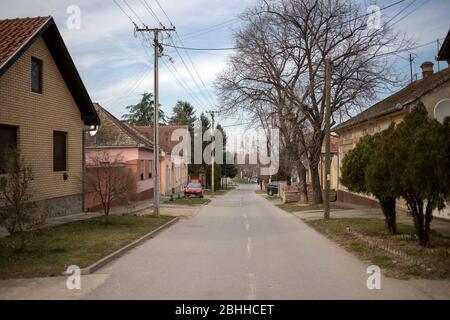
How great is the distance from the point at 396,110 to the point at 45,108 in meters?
15.5

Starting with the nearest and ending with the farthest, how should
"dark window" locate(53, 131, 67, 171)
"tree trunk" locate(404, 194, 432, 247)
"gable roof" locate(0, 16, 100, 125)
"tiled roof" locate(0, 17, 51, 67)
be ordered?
"tree trunk" locate(404, 194, 432, 247) < "tiled roof" locate(0, 17, 51, 67) < "gable roof" locate(0, 16, 100, 125) < "dark window" locate(53, 131, 67, 171)

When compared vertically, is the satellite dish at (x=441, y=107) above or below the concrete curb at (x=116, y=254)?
above

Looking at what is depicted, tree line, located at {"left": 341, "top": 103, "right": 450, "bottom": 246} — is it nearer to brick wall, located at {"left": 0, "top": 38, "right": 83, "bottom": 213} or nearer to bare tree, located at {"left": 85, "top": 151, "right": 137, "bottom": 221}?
bare tree, located at {"left": 85, "top": 151, "right": 137, "bottom": 221}

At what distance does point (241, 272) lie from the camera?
31.3 ft

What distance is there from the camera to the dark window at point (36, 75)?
18016 mm

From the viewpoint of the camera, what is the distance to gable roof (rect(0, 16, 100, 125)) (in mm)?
15641

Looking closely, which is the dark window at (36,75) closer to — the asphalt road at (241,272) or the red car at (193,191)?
the asphalt road at (241,272)

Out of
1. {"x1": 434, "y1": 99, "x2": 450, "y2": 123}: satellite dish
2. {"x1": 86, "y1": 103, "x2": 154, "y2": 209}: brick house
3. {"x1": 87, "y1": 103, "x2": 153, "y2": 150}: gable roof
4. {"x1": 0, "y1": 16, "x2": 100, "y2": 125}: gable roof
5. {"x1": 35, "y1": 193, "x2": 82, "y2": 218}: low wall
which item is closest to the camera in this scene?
{"x1": 0, "y1": 16, "x2": 100, "y2": 125}: gable roof

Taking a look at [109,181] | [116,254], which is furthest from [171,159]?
[116,254]

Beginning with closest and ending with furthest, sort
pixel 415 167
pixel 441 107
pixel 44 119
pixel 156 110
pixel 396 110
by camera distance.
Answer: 1. pixel 415 167
2. pixel 44 119
3. pixel 441 107
4. pixel 396 110
5. pixel 156 110

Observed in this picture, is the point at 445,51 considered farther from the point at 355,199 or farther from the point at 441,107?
the point at 355,199

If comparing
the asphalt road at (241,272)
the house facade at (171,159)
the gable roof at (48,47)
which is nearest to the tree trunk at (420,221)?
the asphalt road at (241,272)

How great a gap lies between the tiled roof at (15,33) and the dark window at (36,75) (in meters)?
1.16

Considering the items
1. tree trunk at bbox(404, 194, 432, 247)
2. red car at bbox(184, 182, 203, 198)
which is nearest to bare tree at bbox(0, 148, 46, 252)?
A: tree trunk at bbox(404, 194, 432, 247)
